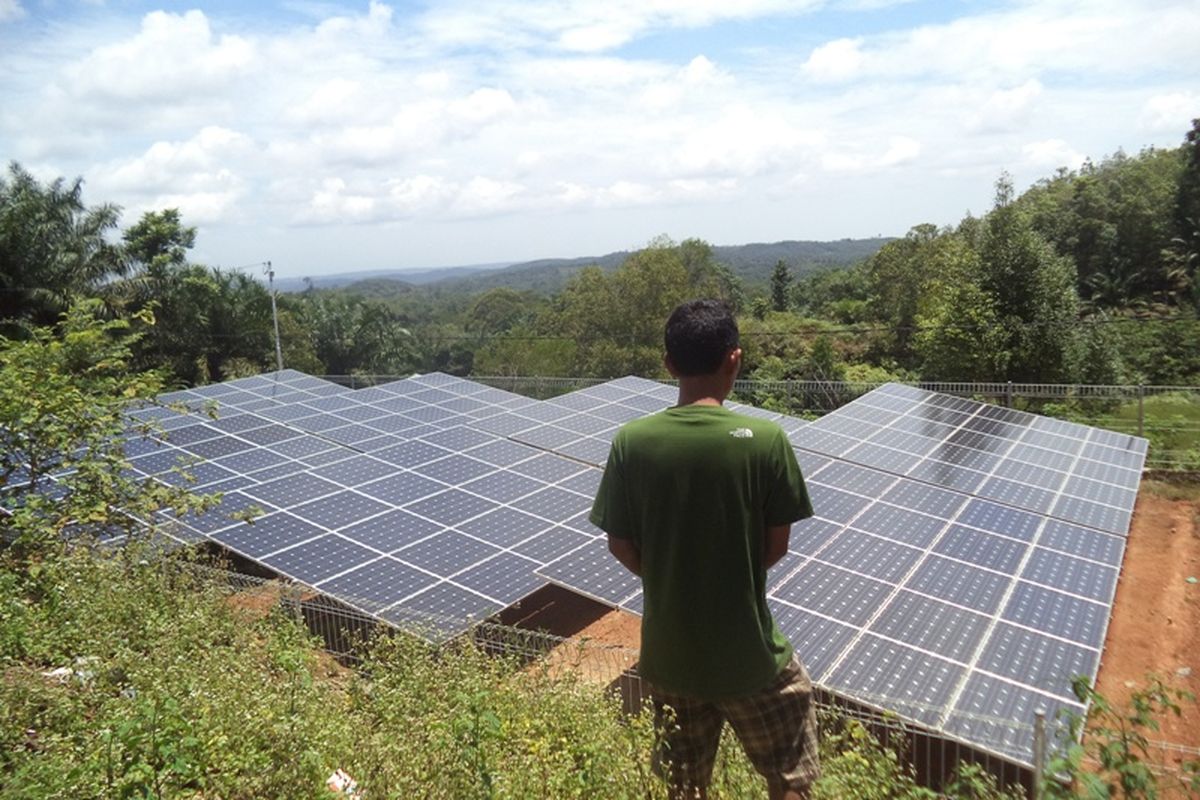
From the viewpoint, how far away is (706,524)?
268 cm

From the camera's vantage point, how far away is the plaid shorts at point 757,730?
2898 millimetres

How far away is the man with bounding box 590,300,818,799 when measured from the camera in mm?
2668

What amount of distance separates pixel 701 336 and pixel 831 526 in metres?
7.33

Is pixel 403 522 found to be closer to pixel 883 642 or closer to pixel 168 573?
pixel 168 573

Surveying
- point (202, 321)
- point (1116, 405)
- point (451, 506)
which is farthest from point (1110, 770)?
point (202, 321)

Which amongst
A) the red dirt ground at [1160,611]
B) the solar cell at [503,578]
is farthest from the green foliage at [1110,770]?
the solar cell at [503,578]

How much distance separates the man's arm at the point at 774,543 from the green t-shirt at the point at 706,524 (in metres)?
0.03

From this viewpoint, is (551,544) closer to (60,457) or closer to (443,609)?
(443,609)

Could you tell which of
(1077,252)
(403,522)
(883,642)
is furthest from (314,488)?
(1077,252)

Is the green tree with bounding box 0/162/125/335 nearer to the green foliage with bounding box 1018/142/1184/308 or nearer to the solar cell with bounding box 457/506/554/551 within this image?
the solar cell with bounding box 457/506/554/551

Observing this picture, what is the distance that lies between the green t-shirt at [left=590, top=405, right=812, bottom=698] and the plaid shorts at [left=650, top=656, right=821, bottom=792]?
0.13 metres

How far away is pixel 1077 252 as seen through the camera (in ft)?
143

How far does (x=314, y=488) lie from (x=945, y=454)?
10.3 m

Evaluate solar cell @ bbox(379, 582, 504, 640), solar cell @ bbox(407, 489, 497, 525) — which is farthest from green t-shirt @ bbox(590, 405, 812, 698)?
solar cell @ bbox(407, 489, 497, 525)
